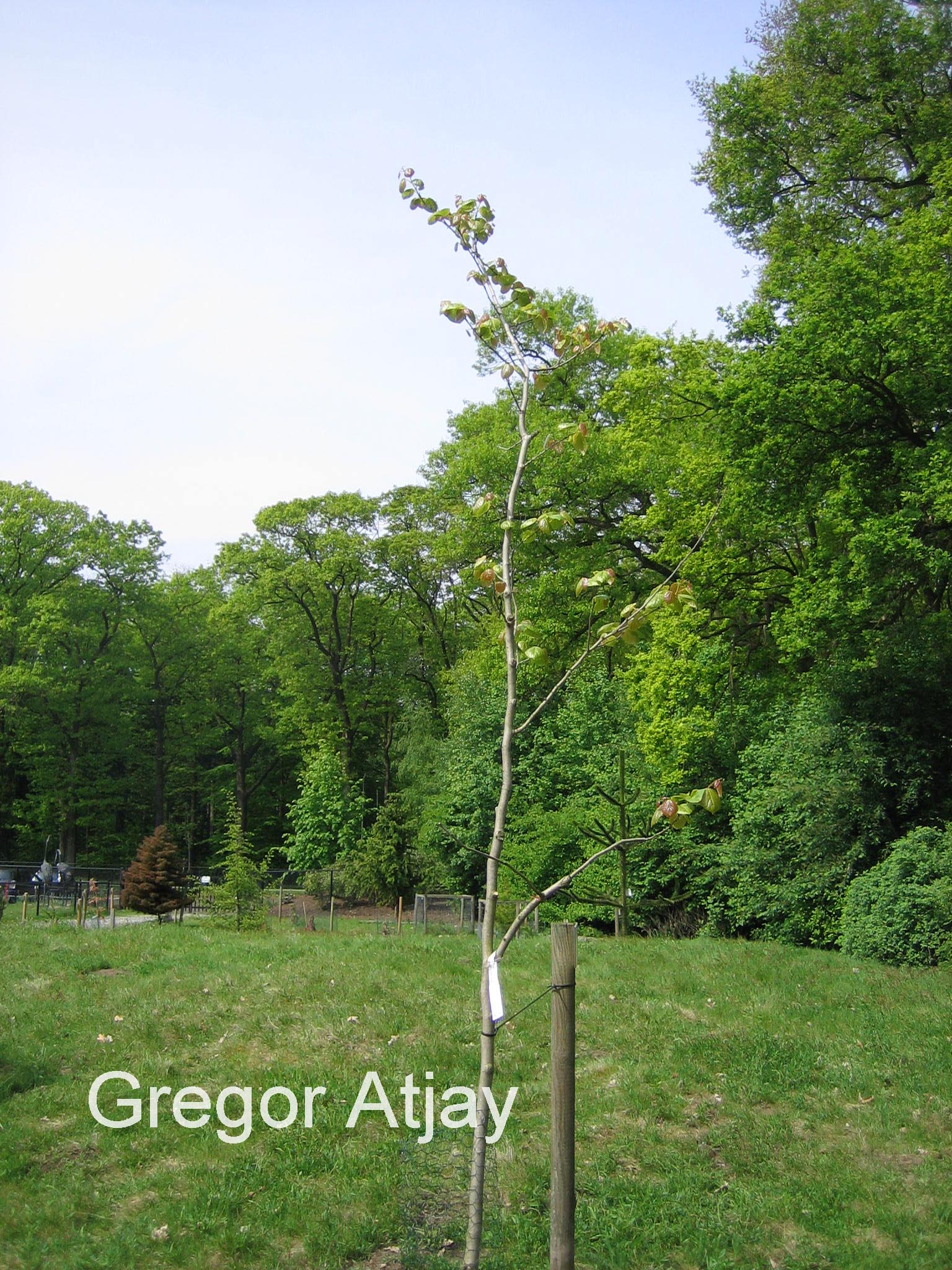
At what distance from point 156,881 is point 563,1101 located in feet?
64.2

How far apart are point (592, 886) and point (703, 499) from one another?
7.93 m

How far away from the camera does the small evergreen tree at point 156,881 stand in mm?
22766

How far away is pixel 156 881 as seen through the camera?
23.0m

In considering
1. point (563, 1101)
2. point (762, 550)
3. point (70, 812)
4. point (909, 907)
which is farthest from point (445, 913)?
point (70, 812)

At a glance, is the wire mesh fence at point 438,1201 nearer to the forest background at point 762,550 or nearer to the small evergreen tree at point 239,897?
the forest background at point 762,550

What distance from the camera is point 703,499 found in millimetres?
21719

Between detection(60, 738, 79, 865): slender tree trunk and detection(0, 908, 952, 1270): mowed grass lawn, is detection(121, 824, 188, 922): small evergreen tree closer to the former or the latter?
detection(0, 908, 952, 1270): mowed grass lawn

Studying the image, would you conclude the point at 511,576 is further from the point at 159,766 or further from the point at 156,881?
the point at 159,766

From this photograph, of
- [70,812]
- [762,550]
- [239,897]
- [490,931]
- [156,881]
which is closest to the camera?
[490,931]

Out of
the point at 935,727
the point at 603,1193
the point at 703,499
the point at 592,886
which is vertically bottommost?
the point at 603,1193

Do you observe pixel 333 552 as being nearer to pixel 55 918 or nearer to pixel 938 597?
pixel 55 918

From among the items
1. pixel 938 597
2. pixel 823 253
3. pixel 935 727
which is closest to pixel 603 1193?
pixel 935 727

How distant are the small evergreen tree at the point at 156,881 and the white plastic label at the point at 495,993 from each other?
19.2 meters

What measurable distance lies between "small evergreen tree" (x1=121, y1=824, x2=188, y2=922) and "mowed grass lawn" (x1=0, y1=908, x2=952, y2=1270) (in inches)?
350
